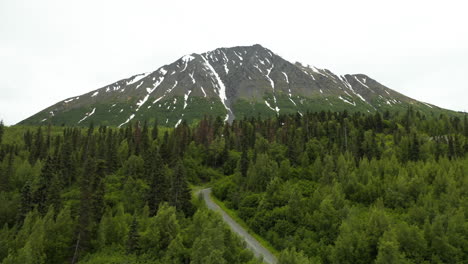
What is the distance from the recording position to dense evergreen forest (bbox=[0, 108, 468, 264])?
37219mm

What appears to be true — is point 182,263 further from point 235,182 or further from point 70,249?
point 235,182

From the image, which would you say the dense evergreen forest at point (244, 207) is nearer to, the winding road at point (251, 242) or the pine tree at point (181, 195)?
the pine tree at point (181, 195)

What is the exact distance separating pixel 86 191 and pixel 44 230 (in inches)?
325

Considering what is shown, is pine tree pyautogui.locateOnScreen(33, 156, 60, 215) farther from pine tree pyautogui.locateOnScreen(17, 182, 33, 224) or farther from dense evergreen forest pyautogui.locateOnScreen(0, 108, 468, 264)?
pine tree pyautogui.locateOnScreen(17, 182, 33, 224)

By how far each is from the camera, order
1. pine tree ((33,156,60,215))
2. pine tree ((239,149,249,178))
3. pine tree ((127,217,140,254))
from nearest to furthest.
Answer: pine tree ((127,217,140,254)) < pine tree ((33,156,60,215)) < pine tree ((239,149,249,178))

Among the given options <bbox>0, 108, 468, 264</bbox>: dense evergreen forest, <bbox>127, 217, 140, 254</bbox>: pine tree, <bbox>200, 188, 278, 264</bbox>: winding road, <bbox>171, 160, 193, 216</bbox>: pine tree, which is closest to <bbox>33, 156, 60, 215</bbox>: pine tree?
<bbox>0, 108, 468, 264</bbox>: dense evergreen forest

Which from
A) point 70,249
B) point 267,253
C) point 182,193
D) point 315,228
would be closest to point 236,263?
point 267,253

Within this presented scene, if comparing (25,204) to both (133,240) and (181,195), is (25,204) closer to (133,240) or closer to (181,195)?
(133,240)

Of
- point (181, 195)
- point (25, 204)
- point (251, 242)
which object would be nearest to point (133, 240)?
point (181, 195)

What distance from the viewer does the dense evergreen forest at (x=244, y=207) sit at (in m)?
37.2

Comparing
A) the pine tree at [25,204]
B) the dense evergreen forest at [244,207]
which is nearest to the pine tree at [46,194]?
the dense evergreen forest at [244,207]

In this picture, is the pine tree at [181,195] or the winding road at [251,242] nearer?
the winding road at [251,242]

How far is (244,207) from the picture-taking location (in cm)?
5853

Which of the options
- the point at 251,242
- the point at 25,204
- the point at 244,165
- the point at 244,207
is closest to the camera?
the point at 251,242
